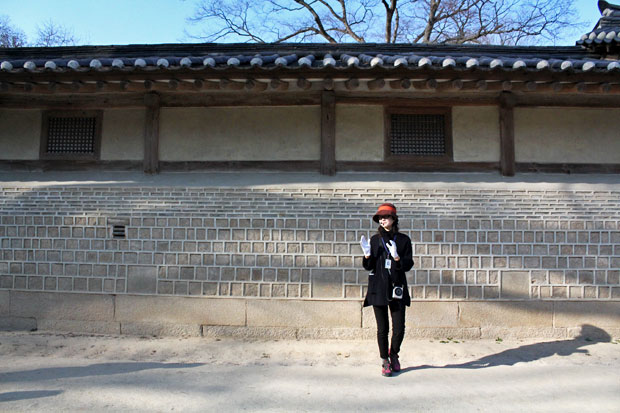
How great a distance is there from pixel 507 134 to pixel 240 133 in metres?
3.71

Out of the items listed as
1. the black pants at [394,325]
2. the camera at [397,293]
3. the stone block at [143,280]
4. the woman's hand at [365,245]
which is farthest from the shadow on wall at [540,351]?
the stone block at [143,280]

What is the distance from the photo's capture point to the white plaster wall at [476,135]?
600 cm

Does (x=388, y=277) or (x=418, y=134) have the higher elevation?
(x=418, y=134)

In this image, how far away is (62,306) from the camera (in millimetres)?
5930

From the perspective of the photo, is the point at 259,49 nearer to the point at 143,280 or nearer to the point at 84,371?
the point at 143,280

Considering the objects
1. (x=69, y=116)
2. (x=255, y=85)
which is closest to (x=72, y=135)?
(x=69, y=116)

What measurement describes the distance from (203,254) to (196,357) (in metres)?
1.37

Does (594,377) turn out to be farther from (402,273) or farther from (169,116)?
(169,116)

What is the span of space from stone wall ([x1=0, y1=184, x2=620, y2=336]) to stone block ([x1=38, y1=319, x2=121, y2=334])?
50 mm

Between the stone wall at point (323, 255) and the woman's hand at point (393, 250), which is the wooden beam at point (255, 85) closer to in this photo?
the stone wall at point (323, 255)

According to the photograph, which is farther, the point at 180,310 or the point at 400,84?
the point at 180,310

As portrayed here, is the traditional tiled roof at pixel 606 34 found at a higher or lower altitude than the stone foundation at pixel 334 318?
higher

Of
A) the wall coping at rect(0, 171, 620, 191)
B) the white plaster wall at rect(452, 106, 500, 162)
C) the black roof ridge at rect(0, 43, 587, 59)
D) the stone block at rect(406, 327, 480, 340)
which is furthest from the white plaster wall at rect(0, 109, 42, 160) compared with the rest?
the white plaster wall at rect(452, 106, 500, 162)

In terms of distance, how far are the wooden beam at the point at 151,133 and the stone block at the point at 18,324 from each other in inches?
103
